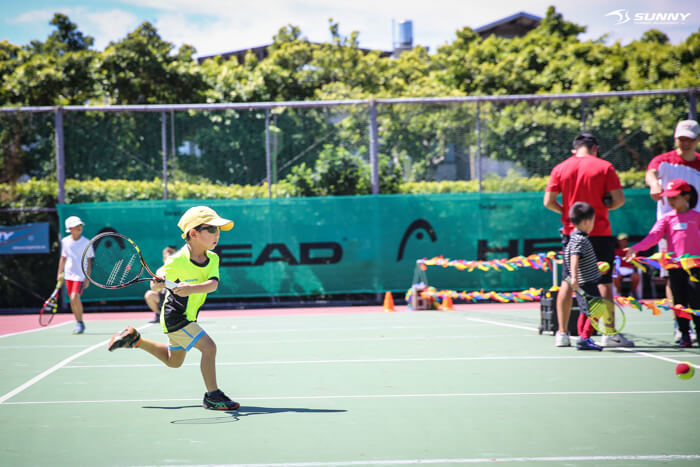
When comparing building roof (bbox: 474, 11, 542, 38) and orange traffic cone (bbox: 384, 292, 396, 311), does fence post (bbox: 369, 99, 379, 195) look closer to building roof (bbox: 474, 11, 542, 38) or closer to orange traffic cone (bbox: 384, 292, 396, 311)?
orange traffic cone (bbox: 384, 292, 396, 311)

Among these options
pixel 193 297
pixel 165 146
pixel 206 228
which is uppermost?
pixel 165 146

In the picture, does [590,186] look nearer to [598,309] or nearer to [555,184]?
[555,184]

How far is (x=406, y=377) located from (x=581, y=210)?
2.36 m

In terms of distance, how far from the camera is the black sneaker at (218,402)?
484cm

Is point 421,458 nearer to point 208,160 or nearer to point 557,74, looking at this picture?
point 208,160

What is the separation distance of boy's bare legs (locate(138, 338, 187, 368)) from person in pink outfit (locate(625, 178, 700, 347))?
4.30 m

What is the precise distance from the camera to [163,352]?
5.20m

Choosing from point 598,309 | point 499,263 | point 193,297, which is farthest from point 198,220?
point 499,263

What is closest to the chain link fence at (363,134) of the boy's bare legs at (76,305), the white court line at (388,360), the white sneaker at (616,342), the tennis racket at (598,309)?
the boy's bare legs at (76,305)

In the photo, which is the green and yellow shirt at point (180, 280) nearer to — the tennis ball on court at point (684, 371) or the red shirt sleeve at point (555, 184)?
the tennis ball on court at point (684, 371)

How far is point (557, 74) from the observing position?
2619cm

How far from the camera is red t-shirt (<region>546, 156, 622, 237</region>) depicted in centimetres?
730

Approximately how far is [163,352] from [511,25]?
48.3m

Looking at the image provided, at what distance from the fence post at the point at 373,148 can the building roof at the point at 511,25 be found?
3735 centimetres
